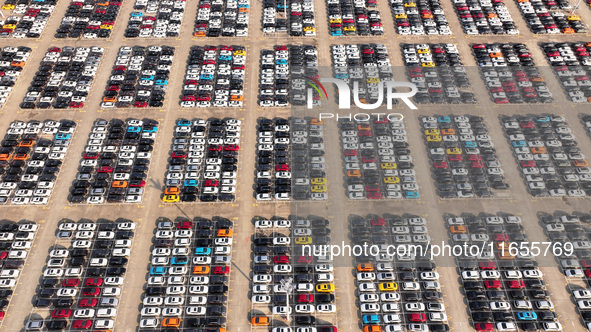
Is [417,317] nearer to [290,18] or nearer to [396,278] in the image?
[396,278]

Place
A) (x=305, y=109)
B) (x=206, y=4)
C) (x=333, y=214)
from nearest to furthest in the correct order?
1. (x=333, y=214)
2. (x=305, y=109)
3. (x=206, y=4)

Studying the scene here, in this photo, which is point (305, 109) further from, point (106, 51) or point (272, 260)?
point (106, 51)

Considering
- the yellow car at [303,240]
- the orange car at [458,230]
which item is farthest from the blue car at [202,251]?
the orange car at [458,230]

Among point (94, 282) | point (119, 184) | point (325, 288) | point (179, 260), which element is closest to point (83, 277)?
point (94, 282)

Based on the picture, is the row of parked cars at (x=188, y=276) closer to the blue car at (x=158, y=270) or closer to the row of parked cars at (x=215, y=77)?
the blue car at (x=158, y=270)

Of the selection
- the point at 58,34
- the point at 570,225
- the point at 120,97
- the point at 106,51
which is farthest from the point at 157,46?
the point at 570,225

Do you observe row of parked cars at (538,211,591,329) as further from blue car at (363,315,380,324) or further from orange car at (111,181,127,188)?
orange car at (111,181,127,188)
